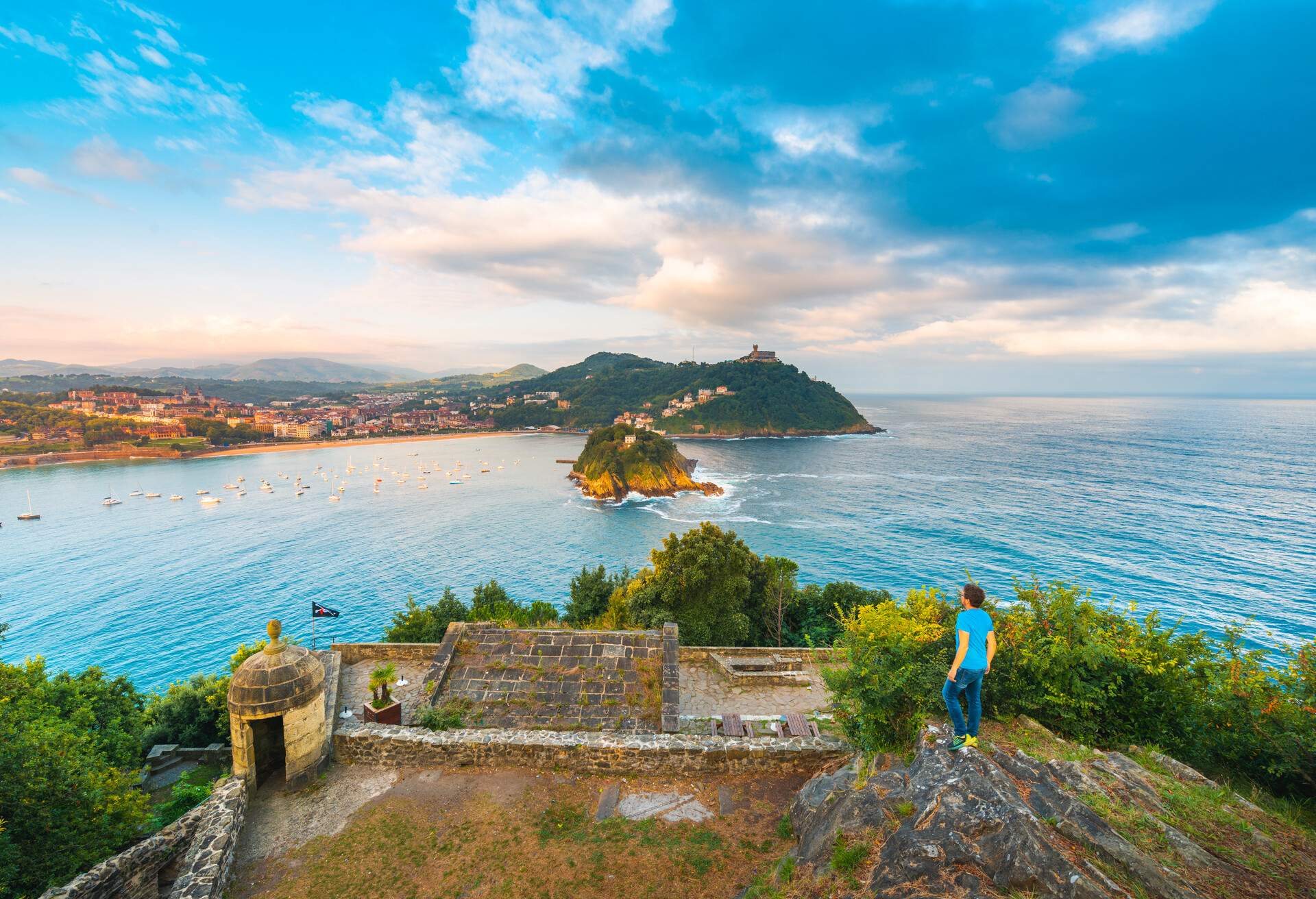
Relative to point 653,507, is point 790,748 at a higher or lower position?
higher

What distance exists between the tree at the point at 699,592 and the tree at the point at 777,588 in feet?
6.48

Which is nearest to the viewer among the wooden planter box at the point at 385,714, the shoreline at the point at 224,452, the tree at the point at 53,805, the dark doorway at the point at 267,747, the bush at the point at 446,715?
the tree at the point at 53,805

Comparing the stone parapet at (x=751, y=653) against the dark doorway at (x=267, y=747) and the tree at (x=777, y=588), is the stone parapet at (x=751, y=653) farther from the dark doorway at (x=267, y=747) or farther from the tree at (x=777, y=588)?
the dark doorway at (x=267, y=747)

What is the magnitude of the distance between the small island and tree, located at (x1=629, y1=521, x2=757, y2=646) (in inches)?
1897

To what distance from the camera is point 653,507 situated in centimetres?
6781

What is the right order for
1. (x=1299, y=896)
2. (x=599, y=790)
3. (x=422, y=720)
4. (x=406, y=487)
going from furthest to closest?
(x=406, y=487)
(x=422, y=720)
(x=599, y=790)
(x=1299, y=896)

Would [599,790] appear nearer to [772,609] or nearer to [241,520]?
[772,609]

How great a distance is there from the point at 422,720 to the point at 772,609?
64.2 feet

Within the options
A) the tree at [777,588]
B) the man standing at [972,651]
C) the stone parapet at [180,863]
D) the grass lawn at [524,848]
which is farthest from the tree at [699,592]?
the man standing at [972,651]

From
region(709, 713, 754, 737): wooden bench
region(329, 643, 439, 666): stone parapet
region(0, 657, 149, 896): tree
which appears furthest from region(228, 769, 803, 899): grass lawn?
region(329, 643, 439, 666): stone parapet

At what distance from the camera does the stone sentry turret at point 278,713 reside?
8.77m

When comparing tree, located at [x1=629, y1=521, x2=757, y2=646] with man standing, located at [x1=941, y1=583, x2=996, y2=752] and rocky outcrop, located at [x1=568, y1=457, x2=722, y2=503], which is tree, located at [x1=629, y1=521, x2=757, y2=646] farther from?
rocky outcrop, located at [x1=568, y1=457, x2=722, y2=503]

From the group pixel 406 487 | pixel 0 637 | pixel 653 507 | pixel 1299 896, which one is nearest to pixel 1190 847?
pixel 1299 896

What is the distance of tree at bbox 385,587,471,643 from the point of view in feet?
69.8
